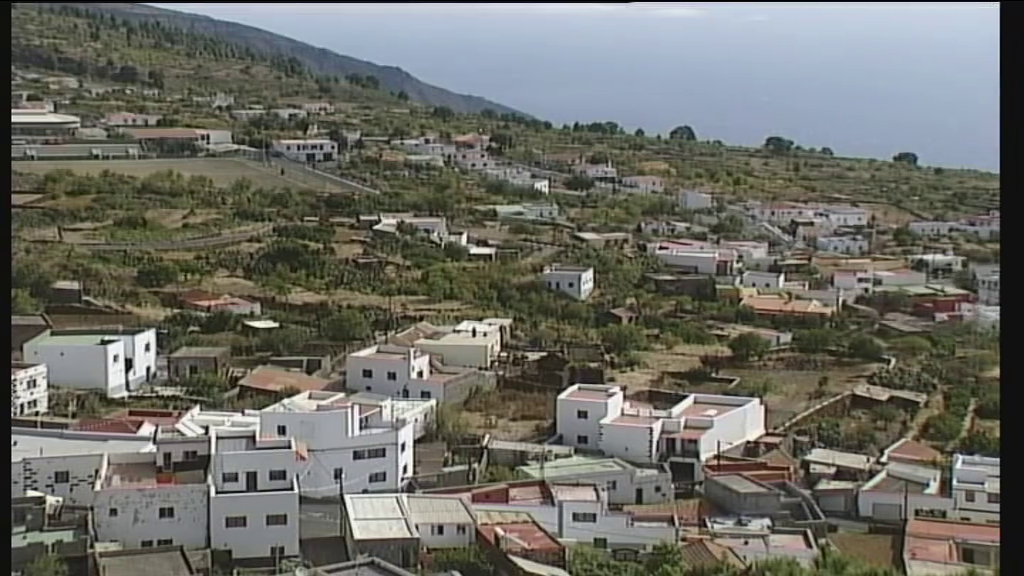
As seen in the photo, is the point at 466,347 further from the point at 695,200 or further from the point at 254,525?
the point at 695,200

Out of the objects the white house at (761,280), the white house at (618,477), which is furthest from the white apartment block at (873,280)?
the white house at (618,477)

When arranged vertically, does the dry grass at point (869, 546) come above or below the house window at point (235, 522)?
below

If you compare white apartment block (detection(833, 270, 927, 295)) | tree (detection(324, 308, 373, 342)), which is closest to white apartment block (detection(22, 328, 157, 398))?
tree (detection(324, 308, 373, 342))

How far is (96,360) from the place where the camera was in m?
4.46

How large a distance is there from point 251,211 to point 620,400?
2992mm

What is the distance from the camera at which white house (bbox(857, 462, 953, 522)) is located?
Result: 3.46 metres

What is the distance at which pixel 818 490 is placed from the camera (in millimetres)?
3605

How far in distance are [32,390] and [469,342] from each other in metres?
1.56

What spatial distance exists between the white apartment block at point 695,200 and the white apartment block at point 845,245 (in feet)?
2.59

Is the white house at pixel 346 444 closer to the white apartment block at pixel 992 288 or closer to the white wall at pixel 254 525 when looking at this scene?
the white wall at pixel 254 525

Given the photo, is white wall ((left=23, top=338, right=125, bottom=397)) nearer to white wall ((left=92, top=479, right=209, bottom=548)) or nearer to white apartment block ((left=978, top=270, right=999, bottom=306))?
white wall ((left=92, top=479, right=209, bottom=548))

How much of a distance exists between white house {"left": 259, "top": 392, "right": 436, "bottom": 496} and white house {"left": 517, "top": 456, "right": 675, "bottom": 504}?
0.36 metres

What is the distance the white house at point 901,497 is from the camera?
11.3 feet

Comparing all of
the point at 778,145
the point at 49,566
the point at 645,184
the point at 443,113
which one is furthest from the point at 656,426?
the point at 443,113
